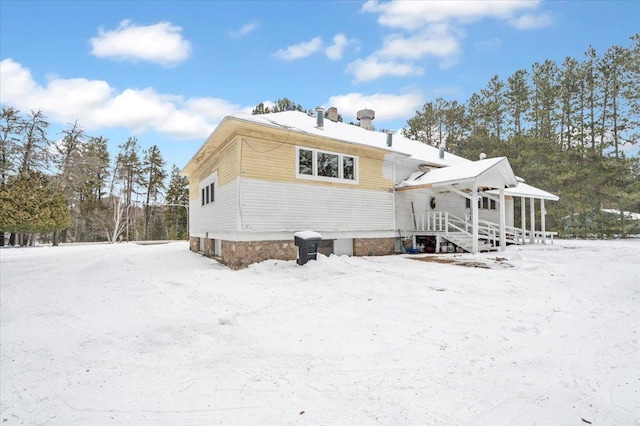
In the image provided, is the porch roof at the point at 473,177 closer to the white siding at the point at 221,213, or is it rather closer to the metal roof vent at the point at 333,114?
the metal roof vent at the point at 333,114

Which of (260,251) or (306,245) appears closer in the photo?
(306,245)

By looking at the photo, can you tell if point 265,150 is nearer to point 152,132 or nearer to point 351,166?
point 351,166

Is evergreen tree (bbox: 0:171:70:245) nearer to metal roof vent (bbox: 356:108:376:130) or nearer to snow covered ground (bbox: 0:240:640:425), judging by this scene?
snow covered ground (bbox: 0:240:640:425)

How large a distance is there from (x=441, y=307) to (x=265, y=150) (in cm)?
700

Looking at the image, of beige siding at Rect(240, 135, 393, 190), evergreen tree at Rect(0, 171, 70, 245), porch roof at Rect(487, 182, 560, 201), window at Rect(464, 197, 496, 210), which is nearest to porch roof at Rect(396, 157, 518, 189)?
beige siding at Rect(240, 135, 393, 190)

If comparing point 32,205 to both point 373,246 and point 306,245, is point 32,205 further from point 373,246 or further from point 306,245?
point 373,246

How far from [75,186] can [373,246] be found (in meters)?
23.8

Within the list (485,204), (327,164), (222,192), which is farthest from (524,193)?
(222,192)

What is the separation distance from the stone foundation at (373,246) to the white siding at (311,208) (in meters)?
0.45

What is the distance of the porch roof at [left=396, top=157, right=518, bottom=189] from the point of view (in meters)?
12.5

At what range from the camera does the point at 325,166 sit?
38.7 ft

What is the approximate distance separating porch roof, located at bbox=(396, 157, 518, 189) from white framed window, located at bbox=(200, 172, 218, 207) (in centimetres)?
756

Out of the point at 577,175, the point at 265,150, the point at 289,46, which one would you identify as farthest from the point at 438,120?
the point at 265,150

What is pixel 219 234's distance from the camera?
11.5m
